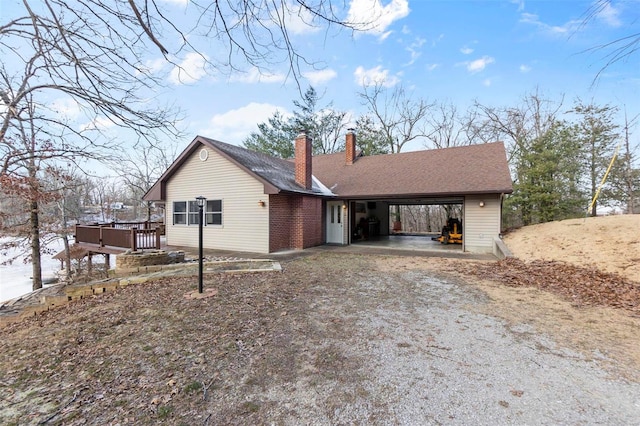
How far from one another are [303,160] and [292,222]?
8.64 ft

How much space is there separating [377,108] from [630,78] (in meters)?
22.0

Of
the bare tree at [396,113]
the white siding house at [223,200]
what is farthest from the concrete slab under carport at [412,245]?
the bare tree at [396,113]

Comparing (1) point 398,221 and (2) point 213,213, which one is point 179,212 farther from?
(1) point 398,221

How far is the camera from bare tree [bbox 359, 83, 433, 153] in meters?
23.4

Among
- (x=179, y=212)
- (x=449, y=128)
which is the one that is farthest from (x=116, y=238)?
(x=449, y=128)

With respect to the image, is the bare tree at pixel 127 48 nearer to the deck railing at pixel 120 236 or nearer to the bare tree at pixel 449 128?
the deck railing at pixel 120 236

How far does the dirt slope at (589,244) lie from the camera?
6.92 meters

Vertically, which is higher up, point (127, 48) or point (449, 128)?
point (449, 128)

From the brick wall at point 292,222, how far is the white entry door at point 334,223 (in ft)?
3.65

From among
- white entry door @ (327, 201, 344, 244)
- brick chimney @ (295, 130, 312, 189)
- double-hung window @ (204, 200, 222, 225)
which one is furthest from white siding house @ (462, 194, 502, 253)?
double-hung window @ (204, 200, 222, 225)

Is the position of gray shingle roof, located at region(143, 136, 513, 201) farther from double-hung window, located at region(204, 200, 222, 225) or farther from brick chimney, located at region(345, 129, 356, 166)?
double-hung window, located at region(204, 200, 222, 225)

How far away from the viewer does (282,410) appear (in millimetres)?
2391

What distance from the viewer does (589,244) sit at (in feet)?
26.7

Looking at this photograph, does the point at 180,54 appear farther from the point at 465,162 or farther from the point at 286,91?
the point at 465,162
